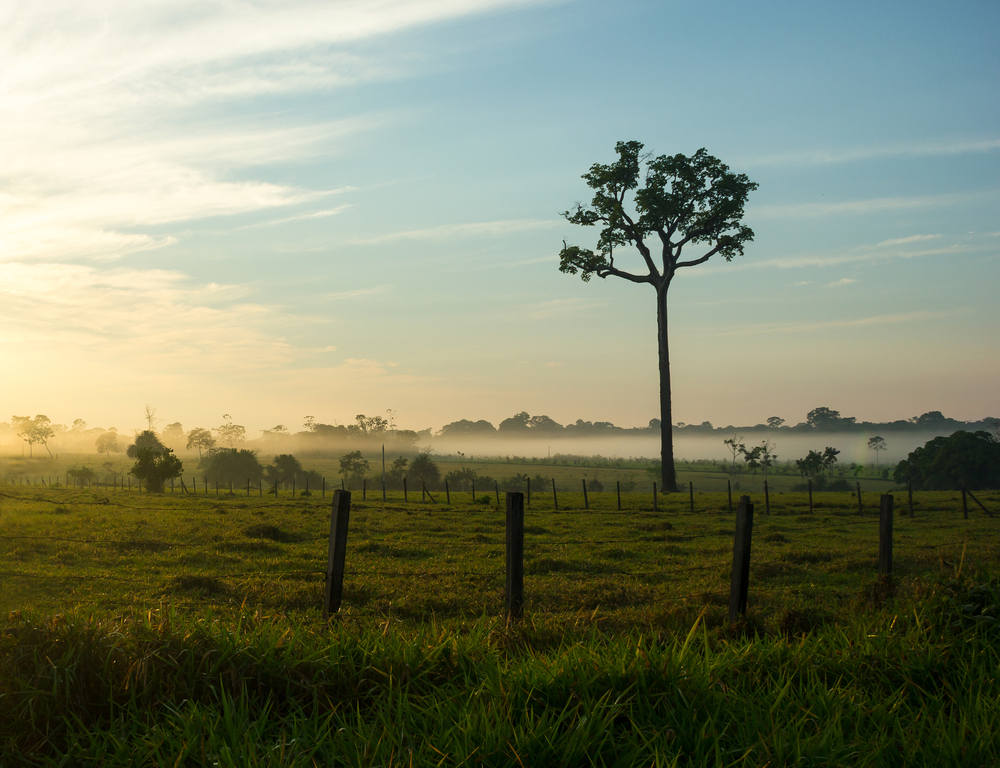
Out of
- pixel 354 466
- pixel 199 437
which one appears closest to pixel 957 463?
pixel 354 466

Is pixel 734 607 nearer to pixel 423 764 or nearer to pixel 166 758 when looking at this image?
pixel 423 764

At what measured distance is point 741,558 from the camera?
7.96 meters

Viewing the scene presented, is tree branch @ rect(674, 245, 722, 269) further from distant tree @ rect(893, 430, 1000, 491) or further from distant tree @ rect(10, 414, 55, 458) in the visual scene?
distant tree @ rect(10, 414, 55, 458)

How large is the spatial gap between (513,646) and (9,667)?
348cm

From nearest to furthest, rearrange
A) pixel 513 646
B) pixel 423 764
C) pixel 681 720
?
pixel 423 764, pixel 681 720, pixel 513 646

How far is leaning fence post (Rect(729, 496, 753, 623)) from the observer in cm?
792

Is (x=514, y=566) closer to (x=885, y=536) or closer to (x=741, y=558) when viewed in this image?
(x=741, y=558)

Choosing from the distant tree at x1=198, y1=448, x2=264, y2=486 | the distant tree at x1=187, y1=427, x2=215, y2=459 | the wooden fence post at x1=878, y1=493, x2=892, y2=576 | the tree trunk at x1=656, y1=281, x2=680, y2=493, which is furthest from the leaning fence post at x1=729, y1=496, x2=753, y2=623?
the distant tree at x1=187, y1=427, x2=215, y2=459

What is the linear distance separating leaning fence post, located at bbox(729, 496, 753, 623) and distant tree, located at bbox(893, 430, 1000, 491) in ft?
206

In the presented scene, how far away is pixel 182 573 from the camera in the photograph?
16.0 metres

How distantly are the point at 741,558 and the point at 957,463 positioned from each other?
6917 centimetres

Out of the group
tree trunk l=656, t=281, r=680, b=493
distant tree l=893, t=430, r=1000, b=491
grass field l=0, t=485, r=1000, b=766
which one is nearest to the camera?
grass field l=0, t=485, r=1000, b=766

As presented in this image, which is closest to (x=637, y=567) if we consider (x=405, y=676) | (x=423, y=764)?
(x=405, y=676)

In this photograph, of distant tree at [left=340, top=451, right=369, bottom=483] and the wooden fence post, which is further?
distant tree at [left=340, top=451, right=369, bottom=483]
